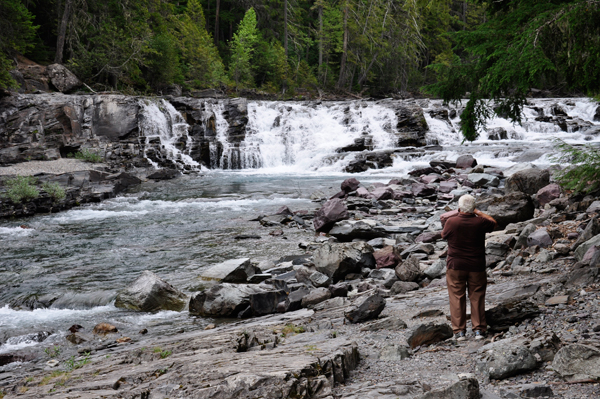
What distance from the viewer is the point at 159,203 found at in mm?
18031

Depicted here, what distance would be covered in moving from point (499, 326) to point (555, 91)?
50.0 metres

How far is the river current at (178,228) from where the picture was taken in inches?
302

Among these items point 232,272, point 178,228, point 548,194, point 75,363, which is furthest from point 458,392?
point 178,228

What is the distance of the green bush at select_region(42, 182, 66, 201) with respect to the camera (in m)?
17.0

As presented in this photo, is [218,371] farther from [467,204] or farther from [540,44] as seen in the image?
[540,44]

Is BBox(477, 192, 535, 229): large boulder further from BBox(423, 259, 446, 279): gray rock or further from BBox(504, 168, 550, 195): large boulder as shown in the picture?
BBox(504, 168, 550, 195): large boulder

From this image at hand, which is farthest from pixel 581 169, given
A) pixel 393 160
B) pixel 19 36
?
pixel 19 36

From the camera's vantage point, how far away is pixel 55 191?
1705 centimetres

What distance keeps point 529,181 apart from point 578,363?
419 inches

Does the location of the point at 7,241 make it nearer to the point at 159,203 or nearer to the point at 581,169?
the point at 159,203

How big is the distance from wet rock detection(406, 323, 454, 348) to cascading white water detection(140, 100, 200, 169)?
24.8 m

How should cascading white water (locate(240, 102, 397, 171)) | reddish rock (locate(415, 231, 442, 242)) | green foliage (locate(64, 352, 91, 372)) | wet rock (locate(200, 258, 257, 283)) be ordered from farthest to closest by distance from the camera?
cascading white water (locate(240, 102, 397, 171))
reddish rock (locate(415, 231, 442, 242))
wet rock (locate(200, 258, 257, 283))
green foliage (locate(64, 352, 91, 372))

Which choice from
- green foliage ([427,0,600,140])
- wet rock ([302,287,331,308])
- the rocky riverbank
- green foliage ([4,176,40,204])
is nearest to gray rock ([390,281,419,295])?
the rocky riverbank

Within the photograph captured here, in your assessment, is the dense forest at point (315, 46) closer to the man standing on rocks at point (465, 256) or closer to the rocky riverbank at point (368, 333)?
the man standing on rocks at point (465, 256)
